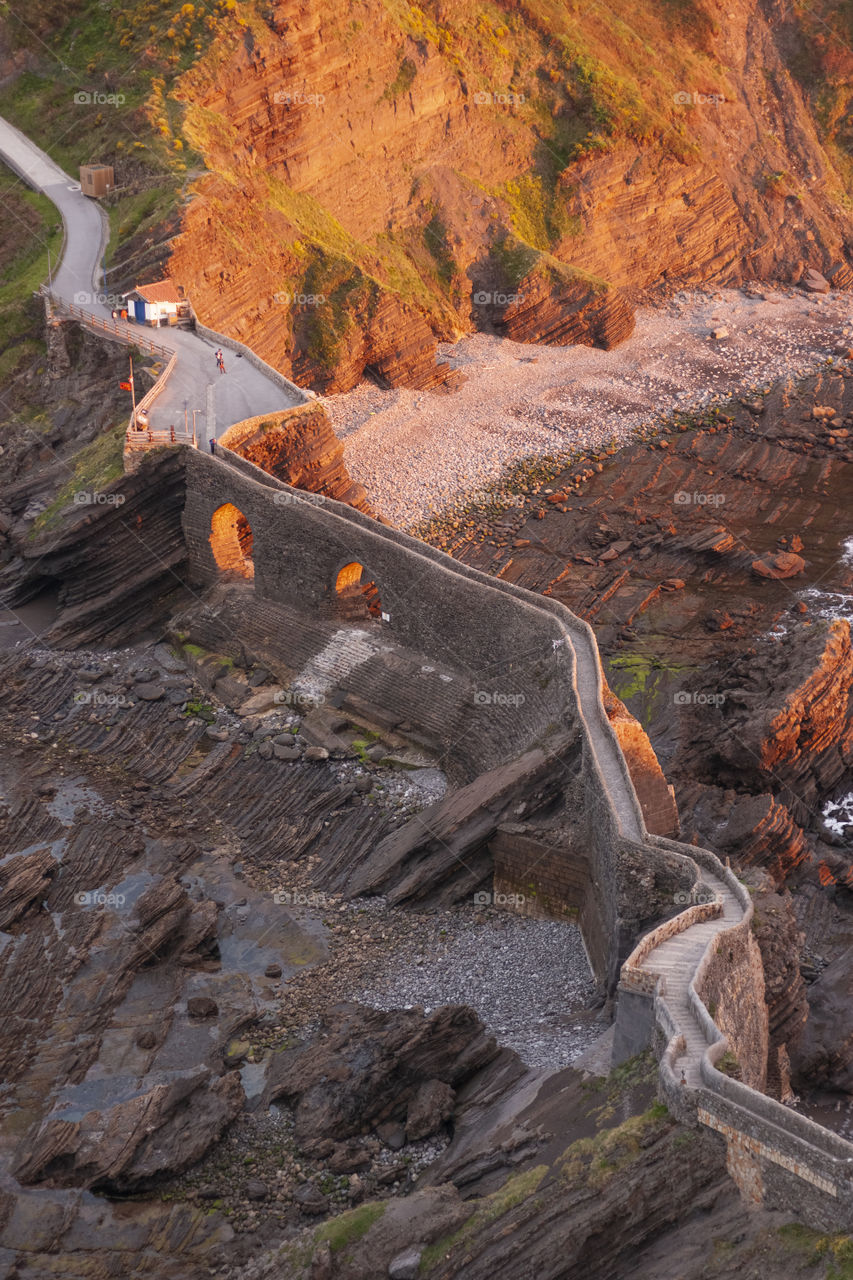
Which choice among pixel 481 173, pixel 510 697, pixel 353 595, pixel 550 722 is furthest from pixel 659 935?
pixel 481 173

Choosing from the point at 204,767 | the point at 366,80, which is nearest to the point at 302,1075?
the point at 204,767

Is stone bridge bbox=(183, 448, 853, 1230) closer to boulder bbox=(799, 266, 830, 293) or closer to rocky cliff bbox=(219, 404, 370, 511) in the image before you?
rocky cliff bbox=(219, 404, 370, 511)

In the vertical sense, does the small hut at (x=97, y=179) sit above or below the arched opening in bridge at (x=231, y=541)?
above

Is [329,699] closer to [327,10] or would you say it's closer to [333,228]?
[333,228]

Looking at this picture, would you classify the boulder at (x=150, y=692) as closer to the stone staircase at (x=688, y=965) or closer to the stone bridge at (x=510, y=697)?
the stone bridge at (x=510, y=697)

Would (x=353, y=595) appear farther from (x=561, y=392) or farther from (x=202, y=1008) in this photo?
(x=561, y=392)

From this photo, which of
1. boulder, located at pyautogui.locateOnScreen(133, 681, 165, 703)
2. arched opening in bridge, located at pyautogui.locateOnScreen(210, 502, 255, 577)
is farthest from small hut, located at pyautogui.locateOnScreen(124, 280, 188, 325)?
boulder, located at pyautogui.locateOnScreen(133, 681, 165, 703)

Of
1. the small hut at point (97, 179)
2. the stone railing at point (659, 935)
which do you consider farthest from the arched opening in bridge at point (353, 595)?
the small hut at point (97, 179)
